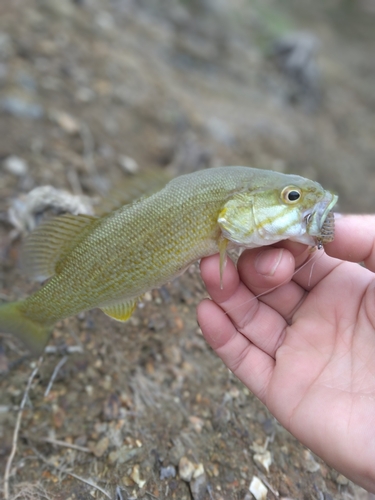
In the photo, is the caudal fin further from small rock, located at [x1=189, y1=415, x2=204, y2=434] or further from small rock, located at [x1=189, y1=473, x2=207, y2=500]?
small rock, located at [x1=189, y1=473, x2=207, y2=500]

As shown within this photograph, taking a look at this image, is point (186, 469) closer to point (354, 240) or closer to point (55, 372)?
point (55, 372)

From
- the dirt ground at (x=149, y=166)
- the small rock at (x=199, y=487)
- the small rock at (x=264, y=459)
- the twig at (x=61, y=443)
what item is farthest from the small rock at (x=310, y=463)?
the twig at (x=61, y=443)

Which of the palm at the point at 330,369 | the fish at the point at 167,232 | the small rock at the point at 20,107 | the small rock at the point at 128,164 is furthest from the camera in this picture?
the small rock at the point at 128,164

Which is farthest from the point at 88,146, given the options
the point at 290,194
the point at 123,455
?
the point at 123,455

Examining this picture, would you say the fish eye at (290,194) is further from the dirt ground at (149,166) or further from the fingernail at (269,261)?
the dirt ground at (149,166)

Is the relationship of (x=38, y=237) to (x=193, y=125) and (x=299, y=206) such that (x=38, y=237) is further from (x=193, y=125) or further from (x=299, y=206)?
(x=193, y=125)

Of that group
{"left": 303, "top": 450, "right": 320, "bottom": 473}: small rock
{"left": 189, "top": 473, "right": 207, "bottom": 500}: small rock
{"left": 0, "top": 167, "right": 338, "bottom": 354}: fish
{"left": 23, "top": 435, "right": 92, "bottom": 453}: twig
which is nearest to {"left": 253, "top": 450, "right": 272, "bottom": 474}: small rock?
{"left": 303, "top": 450, "right": 320, "bottom": 473}: small rock
